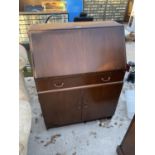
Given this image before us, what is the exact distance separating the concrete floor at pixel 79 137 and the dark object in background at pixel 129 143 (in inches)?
5.8

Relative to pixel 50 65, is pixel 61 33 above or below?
above

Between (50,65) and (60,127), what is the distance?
85 cm

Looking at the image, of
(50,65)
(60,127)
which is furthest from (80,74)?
(60,127)

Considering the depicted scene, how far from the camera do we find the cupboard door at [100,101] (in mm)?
1427

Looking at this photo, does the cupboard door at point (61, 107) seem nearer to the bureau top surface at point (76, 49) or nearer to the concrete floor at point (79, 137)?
the concrete floor at point (79, 137)

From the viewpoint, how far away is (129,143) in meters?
1.28

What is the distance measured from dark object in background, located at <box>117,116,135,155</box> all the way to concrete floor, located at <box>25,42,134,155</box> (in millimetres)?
147

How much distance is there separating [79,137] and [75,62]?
0.86 metres

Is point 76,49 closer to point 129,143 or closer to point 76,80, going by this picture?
point 76,80

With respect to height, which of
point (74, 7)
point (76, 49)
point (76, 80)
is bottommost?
point (76, 80)

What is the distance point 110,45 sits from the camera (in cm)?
129

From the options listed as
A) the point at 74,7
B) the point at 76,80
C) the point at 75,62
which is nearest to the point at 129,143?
the point at 76,80
